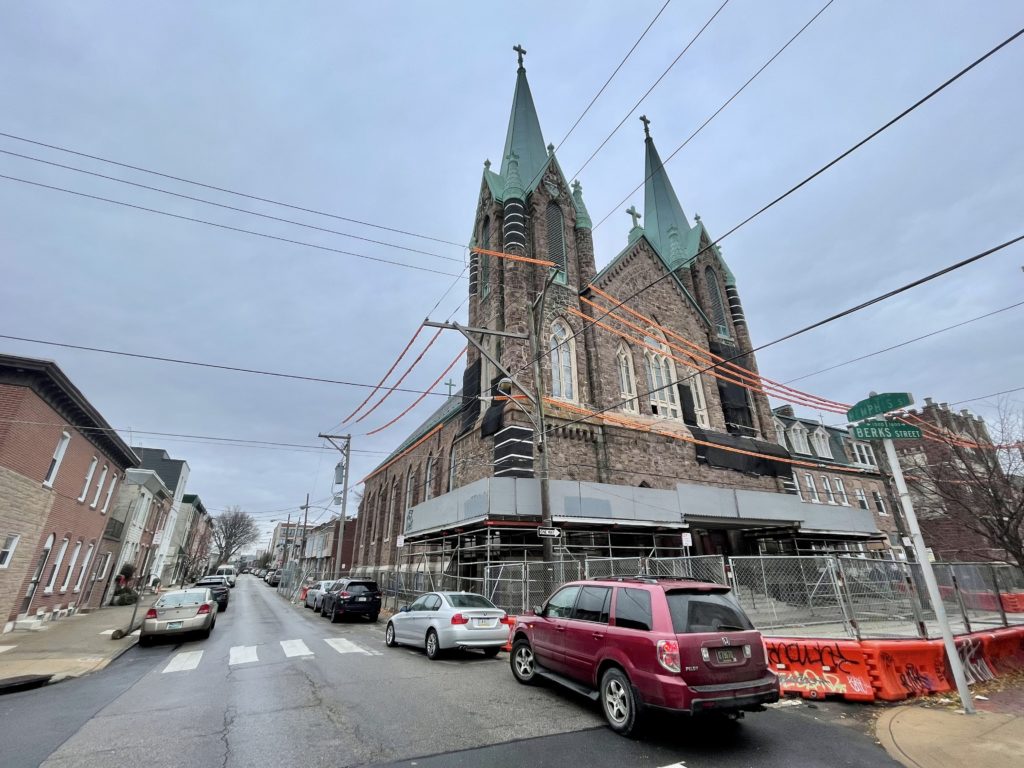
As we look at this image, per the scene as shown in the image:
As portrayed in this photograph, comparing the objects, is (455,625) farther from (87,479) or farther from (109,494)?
(109,494)

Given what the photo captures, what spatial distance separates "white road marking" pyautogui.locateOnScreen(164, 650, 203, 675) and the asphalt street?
62 centimetres

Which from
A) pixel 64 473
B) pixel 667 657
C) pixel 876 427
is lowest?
pixel 667 657

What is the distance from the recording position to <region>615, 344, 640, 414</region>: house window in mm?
23197

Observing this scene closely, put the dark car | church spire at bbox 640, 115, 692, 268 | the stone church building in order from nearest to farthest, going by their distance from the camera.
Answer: the stone church building, the dark car, church spire at bbox 640, 115, 692, 268

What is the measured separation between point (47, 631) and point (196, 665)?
34.5ft

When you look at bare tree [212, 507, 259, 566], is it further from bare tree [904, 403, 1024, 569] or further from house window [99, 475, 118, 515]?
bare tree [904, 403, 1024, 569]

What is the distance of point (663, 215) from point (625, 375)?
15711 mm

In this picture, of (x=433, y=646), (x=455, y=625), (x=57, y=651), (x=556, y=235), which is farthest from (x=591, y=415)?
(x=57, y=651)

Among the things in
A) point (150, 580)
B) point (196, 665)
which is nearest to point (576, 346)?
point (196, 665)

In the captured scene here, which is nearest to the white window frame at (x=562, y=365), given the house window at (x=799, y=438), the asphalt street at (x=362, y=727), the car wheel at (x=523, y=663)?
the car wheel at (x=523, y=663)

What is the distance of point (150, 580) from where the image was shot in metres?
39.7

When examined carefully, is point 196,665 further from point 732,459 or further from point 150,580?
point 150,580

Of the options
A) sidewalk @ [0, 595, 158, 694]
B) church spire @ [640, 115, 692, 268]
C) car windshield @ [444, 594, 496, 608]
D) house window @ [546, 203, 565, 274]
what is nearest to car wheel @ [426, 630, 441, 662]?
car windshield @ [444, 594, 496, 608]

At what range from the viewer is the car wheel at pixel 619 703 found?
534 centimetres
